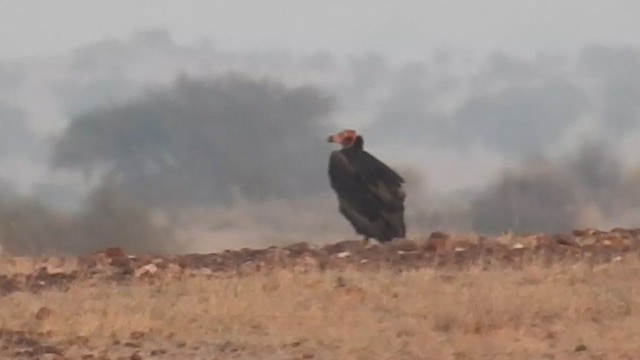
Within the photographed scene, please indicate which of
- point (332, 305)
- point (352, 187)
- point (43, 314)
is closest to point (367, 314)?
point (332, 305)

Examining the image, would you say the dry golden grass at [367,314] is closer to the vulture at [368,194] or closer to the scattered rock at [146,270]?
the scattered rock at [146,270]

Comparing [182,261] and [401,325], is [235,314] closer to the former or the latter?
[401,325]

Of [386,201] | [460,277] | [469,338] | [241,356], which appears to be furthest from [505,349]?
[386,201]

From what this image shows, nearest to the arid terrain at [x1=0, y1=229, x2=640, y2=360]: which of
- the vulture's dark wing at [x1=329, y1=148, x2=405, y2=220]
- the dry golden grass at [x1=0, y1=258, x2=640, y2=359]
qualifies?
the dry golden grass at [x1=0, y1=258, x2=640, y2=359]

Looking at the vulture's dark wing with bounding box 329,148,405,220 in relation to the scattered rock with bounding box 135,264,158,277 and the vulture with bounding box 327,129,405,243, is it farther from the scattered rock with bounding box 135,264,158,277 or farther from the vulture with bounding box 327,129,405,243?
the scattered rock with bounding box 135,264,158,277

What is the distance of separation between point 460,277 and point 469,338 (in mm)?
3407

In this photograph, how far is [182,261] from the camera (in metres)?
16.6

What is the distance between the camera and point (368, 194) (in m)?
18.2

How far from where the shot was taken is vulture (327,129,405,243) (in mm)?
18109

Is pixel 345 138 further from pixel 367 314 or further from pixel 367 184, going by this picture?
pixel 367 314

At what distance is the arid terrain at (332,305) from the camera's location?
10.7 m

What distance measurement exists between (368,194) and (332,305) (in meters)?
5.96

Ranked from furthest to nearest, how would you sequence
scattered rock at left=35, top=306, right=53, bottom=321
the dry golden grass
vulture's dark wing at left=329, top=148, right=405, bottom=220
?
vulture's dark wing at left=329, top=148, right=405, bottom=220 < scattered rock at left=35, top=306, right=53, bottom=321 < the dry golden grass

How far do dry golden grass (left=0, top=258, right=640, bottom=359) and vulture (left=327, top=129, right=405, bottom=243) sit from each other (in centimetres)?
384
